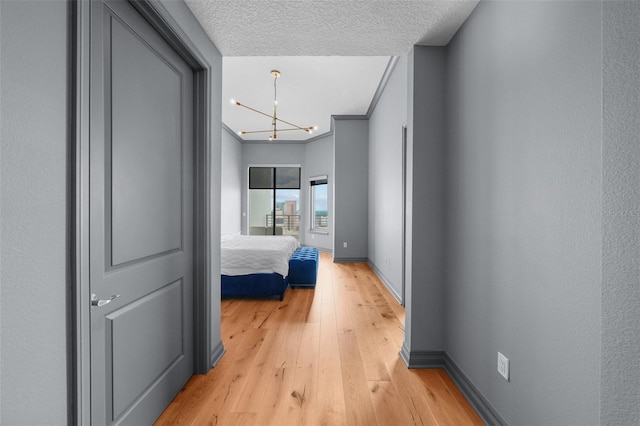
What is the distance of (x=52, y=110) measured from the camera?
0.92m

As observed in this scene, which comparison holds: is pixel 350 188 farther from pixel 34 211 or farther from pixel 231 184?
pixel 34 211

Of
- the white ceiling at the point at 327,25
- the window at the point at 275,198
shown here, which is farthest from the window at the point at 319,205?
the white ceiling at the point at 327,25

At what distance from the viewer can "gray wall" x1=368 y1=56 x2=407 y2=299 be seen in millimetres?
3562

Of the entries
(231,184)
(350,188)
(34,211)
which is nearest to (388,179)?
(350,188)

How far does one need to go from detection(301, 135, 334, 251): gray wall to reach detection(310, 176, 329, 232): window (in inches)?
4.9

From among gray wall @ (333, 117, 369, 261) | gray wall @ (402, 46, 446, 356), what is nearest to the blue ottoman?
gray wall @ (333, 117, 369, 261)

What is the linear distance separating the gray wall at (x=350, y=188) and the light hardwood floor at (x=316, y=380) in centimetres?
270

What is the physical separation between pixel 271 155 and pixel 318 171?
4.73 feet

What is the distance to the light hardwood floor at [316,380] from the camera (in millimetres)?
1623

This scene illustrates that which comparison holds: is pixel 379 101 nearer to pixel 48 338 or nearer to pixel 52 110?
pixel 52 110

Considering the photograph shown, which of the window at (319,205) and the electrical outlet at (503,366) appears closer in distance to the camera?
the electrical outlet at (503,366)

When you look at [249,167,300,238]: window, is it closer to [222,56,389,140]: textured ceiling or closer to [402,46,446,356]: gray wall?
[222,56,389,140]: textured ceiling

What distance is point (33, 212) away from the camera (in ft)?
2.83

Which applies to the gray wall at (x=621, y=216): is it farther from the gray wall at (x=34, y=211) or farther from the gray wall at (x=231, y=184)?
the gray wall at (x=231, y=184)
